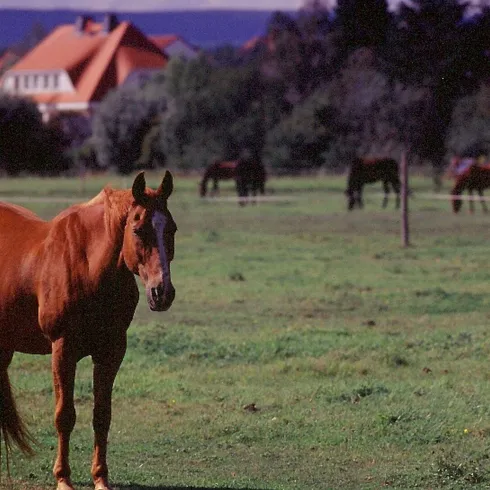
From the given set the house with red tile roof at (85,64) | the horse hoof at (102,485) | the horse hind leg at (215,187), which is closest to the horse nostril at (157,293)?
the horse hoof at (102,485)

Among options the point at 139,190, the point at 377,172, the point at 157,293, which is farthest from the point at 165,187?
the point at 377,172

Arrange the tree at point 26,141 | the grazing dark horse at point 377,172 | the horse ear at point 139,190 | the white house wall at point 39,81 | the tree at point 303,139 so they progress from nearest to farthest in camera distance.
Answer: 1. the horse ear at point 139,190
2. the grazing dark horse at point 377,172
3. the tree at point 26,141
4. the tree at point 303,139
5. the white house wall at point 39,81

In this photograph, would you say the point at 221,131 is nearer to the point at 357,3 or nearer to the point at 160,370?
the point at 357,3

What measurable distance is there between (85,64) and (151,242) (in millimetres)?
112945

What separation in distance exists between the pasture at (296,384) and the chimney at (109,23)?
339 feet

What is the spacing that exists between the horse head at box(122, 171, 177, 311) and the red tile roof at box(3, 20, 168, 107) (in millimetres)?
102606

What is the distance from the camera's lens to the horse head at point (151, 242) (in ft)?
20.9

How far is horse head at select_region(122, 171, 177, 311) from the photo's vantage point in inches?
250

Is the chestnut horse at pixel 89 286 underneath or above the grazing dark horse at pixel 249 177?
above

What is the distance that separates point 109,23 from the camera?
122 meters

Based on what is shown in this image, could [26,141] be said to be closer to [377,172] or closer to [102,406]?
[377,172]

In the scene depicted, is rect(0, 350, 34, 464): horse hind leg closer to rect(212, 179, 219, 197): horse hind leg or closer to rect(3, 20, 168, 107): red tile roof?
rect(212, 179, 219, 197): horse hind leg

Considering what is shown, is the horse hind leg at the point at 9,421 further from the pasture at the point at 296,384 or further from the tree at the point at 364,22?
the tree at the point at 364,22

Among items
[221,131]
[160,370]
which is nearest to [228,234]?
[160,370]
